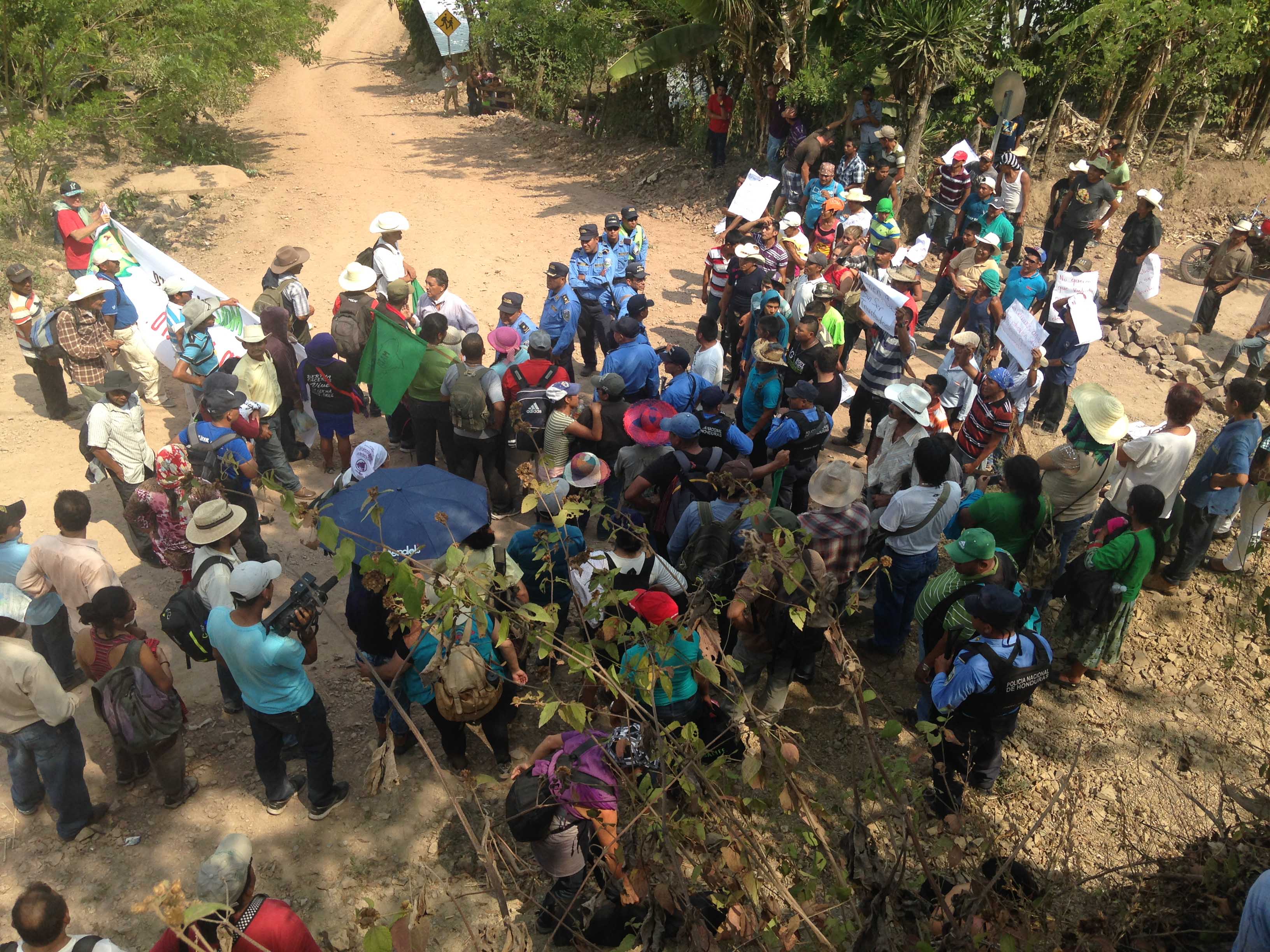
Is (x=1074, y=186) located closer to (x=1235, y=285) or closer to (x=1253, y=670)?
(x=1235, y=285)

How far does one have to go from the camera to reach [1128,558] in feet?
18.0

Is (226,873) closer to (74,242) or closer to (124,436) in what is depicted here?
(124,436)

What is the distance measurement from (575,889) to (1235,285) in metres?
11.2

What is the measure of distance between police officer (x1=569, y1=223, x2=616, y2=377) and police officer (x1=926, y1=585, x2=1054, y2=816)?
5834mm

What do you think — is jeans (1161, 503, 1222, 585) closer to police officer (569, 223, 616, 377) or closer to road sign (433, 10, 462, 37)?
police officer (569, 223, 616, 377)

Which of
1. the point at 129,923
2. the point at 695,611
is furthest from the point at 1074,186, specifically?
the point at 129,923

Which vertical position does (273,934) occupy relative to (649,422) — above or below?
below

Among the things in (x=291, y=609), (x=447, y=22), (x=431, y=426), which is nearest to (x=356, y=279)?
(x=431, y=426)

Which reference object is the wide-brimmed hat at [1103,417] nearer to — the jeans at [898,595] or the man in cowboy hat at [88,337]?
the jeans at [898,595]

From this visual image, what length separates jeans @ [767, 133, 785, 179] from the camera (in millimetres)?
15039

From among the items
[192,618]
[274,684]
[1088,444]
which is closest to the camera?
[274,684]

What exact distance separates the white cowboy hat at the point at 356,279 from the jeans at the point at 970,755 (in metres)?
6.31

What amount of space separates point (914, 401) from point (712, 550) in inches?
86.7

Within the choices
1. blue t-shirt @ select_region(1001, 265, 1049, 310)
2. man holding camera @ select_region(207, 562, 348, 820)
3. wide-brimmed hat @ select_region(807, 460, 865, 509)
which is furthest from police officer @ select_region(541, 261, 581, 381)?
man holding camera @ select_region(207, 562, 348, 820)
